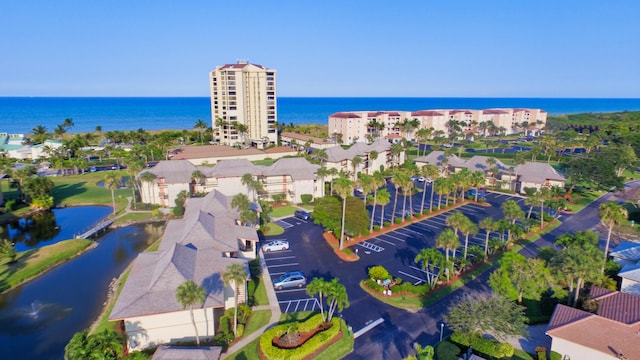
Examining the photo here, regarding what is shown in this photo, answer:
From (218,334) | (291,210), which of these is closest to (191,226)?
(218,334)

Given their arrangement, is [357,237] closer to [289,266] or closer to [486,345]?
[289,266]

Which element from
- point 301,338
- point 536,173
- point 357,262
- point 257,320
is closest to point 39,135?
point 357,262

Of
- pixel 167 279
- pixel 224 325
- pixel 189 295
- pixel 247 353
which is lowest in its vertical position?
pixel 247 353

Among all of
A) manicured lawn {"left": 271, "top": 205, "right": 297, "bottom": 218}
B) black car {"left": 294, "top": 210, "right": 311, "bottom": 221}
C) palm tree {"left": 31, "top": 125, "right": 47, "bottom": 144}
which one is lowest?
manicured lawn {"left": 271, "top": 205, "right": 297, "bottom": 218}

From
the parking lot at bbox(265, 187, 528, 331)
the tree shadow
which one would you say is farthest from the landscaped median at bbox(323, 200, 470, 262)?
the tree shadow

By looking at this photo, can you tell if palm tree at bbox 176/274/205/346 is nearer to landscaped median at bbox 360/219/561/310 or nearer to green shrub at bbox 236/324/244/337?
green shrub at bbox 236/324/244/337

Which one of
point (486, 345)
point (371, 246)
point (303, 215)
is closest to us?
point (486, 345)
